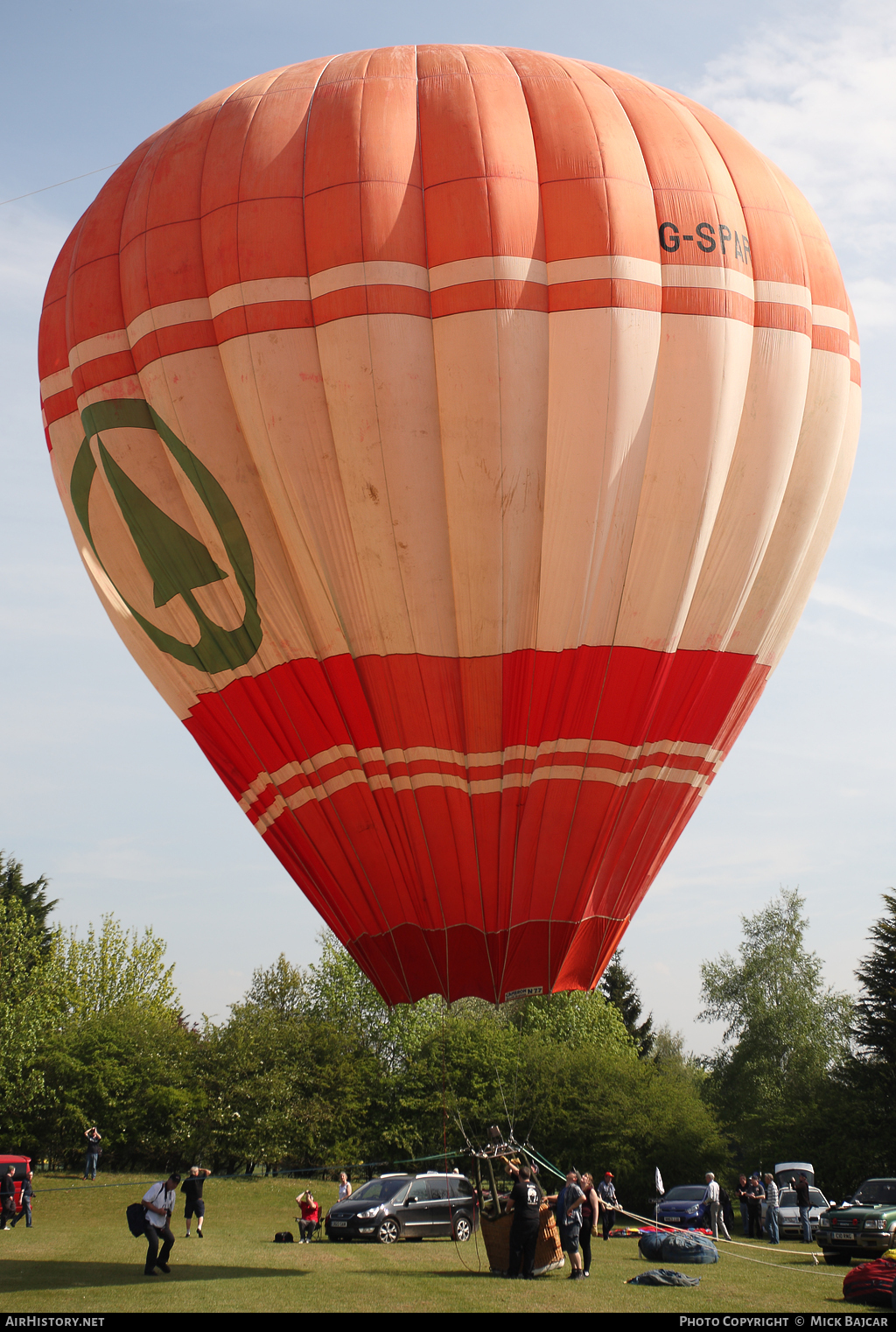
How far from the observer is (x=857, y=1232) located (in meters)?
14.5

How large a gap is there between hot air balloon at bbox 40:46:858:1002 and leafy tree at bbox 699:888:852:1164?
1032 inches

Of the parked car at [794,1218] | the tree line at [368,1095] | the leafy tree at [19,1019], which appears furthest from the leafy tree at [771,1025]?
the leafy tree at [19,1019]

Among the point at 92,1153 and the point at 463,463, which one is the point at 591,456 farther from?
the point at 92,1153

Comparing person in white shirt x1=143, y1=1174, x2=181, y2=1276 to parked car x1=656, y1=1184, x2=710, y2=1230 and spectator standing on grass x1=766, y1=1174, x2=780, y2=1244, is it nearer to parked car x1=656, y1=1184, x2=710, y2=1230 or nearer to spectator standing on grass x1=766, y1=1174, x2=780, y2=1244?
parked car x1=656, y1=1184, x2=710, y2=1230

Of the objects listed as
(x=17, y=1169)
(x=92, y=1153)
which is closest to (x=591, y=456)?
(x=17, y=1169)

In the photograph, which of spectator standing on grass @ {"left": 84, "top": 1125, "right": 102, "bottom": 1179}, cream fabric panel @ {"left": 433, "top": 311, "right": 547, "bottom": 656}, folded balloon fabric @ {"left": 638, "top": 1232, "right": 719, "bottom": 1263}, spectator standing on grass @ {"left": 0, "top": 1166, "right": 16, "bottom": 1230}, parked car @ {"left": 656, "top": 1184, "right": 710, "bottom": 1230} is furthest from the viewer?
spectator standing on grass @ {"left": 84, "top": 1125, "right": 102, "bottom": 1179}

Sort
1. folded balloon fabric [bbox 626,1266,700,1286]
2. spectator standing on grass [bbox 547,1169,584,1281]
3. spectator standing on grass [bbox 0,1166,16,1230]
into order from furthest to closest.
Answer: spectator standing on grass [bbox 0,1166,16,1230], spectator standing on grass [bbox 547,1169,584,1281], folded balloon fabric [bbox 626,1266,700,1286]

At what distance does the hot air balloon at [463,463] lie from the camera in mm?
9641

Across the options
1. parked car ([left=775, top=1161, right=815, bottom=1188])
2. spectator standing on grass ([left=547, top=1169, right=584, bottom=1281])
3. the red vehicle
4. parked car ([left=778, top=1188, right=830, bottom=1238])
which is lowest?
parked car ([left=778, top=1188, right=830, bottom=1238])

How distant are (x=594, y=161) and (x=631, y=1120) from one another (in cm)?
2262

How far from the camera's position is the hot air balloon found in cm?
964

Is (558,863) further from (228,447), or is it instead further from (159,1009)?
(159,1009)

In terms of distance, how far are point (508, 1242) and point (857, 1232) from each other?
20.2ft

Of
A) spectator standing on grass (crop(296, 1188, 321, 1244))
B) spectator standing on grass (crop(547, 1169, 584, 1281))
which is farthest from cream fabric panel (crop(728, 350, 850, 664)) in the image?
spectator standing on grass (crop(296, 1188, 321, 1244))
